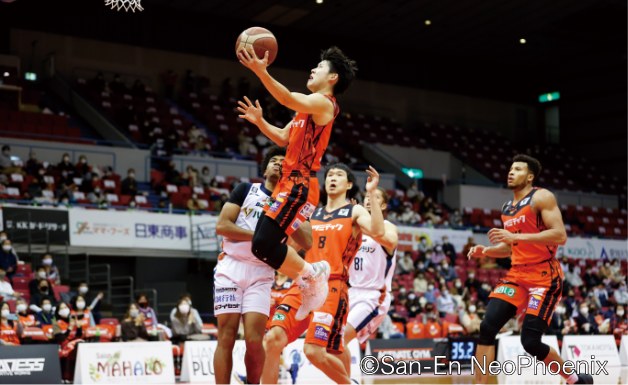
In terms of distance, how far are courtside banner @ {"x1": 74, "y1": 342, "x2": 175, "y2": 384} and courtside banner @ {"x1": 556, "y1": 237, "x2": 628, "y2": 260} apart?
62.0ft

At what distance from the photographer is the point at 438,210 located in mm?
30484

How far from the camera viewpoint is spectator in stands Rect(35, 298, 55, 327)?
16031 mm

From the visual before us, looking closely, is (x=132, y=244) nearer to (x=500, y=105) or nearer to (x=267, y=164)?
(x=267, y=164)

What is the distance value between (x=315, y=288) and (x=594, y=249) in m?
26.3

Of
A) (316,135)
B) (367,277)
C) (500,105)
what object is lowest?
(367,277)

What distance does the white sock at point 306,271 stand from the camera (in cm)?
680

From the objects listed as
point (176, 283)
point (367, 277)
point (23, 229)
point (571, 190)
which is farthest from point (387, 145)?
point (367, 277)

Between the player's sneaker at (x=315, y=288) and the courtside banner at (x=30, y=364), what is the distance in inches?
277

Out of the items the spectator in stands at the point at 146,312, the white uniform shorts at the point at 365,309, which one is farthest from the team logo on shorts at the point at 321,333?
the spectator in stands at the point at 146,312

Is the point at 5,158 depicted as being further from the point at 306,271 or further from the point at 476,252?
the point at 306,271

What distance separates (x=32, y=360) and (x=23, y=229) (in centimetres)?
780

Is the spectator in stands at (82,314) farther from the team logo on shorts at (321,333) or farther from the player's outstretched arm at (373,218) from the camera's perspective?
the player's outstretched arm at (373,218)

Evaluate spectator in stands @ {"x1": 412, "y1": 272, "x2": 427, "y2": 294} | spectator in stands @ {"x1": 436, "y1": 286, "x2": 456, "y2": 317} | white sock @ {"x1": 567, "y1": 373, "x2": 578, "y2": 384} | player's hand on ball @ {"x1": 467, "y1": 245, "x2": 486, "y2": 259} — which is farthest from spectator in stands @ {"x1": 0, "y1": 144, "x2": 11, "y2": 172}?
white sock @ {"x1": 567, "y1": 373, "x2": 578, "y2": 384}

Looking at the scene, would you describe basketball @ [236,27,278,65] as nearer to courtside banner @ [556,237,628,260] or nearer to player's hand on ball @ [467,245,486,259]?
player's hand on ball @ [467,245,486,259]
